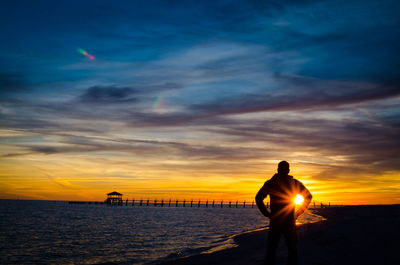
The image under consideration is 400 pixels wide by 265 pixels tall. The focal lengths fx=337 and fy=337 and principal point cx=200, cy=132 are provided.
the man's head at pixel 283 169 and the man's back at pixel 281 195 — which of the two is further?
the man's head at pixel 283 169

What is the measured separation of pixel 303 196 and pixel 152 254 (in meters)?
16.2

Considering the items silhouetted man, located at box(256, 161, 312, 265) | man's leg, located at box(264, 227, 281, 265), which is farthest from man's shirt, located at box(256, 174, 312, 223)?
man's leg, located at box(264, 227, 281, 265)

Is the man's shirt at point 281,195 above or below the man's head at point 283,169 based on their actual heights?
below

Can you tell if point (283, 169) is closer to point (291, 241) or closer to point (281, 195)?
point (281, 195)

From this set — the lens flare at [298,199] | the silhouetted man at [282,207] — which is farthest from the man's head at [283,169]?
the lens flare at [298,199]

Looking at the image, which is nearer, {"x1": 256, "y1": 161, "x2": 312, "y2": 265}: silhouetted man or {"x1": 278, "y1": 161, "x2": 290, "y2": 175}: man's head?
{"x1": 256, "y1": 161, "x2": 312, "y2": 265}: silhouetted man

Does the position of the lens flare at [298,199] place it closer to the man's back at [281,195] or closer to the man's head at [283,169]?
the man's back at [281,195]

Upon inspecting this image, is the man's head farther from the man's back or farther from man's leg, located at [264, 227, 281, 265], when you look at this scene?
man's leg, located at [264, 227, 281, 265]

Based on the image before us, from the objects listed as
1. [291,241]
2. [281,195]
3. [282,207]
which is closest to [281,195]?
[281,195]

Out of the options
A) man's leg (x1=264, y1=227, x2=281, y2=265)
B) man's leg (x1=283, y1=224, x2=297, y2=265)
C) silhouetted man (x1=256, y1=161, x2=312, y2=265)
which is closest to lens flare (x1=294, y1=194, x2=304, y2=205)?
silhouetted man (x1=256, y1=161, x2=312, y2=265)

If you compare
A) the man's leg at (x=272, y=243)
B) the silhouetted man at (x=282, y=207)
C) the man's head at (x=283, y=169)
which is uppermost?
the man's head at (x=283, y=169)

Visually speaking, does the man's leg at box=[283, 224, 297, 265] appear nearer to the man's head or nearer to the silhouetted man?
the silhouetted man

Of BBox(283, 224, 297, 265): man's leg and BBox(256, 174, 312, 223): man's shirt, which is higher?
BBox(256, 174, 312, 223): man's shirt

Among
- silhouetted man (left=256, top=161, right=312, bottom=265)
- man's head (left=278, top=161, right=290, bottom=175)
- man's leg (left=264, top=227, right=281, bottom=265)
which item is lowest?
man's leg (left=264, top=227, right=281, bottom=265)
